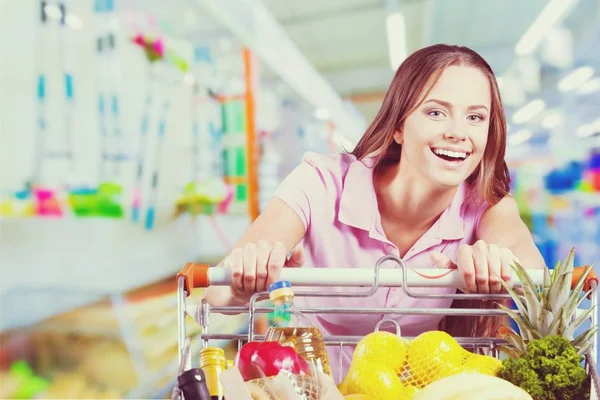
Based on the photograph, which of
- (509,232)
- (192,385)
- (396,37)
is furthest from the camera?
(396,37)

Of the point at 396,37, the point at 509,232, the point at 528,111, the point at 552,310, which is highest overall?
the point at 396,37

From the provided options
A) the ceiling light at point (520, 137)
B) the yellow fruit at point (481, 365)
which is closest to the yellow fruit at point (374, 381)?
the yellow fruit at point (481, 365)

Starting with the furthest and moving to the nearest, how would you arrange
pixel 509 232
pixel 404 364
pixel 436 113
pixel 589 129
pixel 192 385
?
1. pixel 589 129
2. pixel 436 113
3. pixel 509 232
4. pixel 404 364
5. pixel 192 385

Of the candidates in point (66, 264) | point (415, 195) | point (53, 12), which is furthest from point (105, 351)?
point (415, 195)

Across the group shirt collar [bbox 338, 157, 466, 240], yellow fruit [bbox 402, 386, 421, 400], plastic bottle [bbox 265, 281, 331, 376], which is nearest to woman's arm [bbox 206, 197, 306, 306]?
shirt collar [bbox 338, 157, 466, 240]

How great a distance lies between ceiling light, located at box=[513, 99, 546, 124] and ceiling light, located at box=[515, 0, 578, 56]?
0.54 meters

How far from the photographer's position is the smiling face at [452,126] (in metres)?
1.58

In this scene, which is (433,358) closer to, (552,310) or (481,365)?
(481,365)

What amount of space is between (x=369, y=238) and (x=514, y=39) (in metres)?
4.69

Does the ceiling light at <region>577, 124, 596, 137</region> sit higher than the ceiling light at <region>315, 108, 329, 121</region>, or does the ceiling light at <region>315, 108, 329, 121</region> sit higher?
the ceiling light at <region>315, 108, 329, 121</region>

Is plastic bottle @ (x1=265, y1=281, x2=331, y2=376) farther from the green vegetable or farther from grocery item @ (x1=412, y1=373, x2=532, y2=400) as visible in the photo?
the green vegetable

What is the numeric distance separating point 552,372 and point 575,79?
181 inches

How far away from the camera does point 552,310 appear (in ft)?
3.17

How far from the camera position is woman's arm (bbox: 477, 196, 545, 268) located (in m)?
1.44
